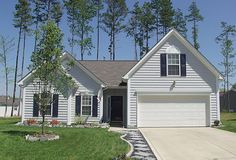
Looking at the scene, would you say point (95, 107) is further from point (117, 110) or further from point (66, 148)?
point (66, 148)

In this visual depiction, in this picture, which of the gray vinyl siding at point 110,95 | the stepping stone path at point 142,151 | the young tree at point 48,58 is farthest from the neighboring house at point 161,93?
the stepping stone path at point 142,151

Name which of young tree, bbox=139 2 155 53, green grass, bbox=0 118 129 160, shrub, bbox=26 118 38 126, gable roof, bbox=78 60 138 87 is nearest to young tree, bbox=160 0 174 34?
young tree, bbox=139 2 155 53

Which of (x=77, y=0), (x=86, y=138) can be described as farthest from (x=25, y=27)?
(x=86, y=138)

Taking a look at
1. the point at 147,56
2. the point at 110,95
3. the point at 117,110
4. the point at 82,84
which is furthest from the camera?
the point at 117,110

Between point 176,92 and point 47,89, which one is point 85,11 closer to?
point 176,92

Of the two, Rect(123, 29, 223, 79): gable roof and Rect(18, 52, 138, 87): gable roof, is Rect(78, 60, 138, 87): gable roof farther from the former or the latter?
Rect(123, 29, 223, 79): gable roof

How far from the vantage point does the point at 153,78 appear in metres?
21.5

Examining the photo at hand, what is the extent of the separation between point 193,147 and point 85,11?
32838mm

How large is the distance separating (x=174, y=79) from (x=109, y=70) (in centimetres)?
598

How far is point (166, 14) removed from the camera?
146 feet

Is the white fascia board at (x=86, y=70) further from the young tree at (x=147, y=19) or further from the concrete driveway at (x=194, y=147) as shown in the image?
the young tree at (x=147, y=19)

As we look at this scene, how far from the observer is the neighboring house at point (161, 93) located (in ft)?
70.3

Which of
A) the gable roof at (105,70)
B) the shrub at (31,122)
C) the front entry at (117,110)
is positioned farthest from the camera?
the front entry at (117,110)

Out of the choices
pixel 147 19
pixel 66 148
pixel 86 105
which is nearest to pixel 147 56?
pixel 86 105
